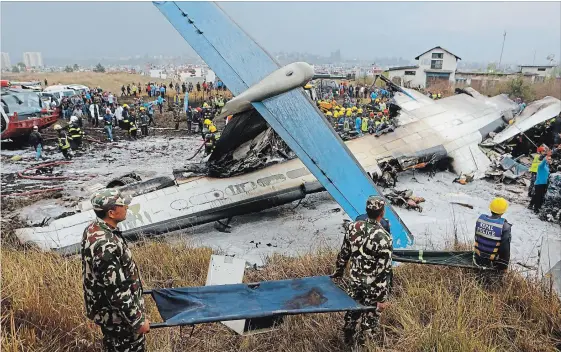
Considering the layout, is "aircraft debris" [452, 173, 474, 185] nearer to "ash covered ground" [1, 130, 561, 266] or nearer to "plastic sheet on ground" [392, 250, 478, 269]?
"ash covered ground" [1, 130, 561, 266]

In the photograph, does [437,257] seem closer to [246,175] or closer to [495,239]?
[495,239]

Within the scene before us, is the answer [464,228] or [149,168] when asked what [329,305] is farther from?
[149,168]

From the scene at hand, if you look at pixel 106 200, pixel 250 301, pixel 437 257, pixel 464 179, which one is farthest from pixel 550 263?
pixel 464 179

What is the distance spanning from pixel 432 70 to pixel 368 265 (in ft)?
145

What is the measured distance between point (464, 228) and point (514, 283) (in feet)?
11.6

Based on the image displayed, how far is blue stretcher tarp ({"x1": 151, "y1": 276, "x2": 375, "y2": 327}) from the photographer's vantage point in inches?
138

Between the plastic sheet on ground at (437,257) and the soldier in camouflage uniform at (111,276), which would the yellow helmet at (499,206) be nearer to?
the plastic sheet on ground at (437,257)

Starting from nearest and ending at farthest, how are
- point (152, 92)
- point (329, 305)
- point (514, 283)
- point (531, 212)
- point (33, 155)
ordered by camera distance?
point (329, 305) → point (514, 283) → point (531, 212) → point (33, 155) → point (152, 92)

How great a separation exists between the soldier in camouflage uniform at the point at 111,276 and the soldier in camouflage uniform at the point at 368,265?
6.53ft

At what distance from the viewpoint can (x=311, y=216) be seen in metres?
8.95

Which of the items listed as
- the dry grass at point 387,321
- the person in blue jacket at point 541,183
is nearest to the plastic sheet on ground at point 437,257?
the dry grass at point 387,321

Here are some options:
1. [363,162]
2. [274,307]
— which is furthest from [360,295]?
[363,162]

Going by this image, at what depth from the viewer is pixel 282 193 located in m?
8.49

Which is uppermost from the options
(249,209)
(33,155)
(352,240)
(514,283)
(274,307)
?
(352,240)
